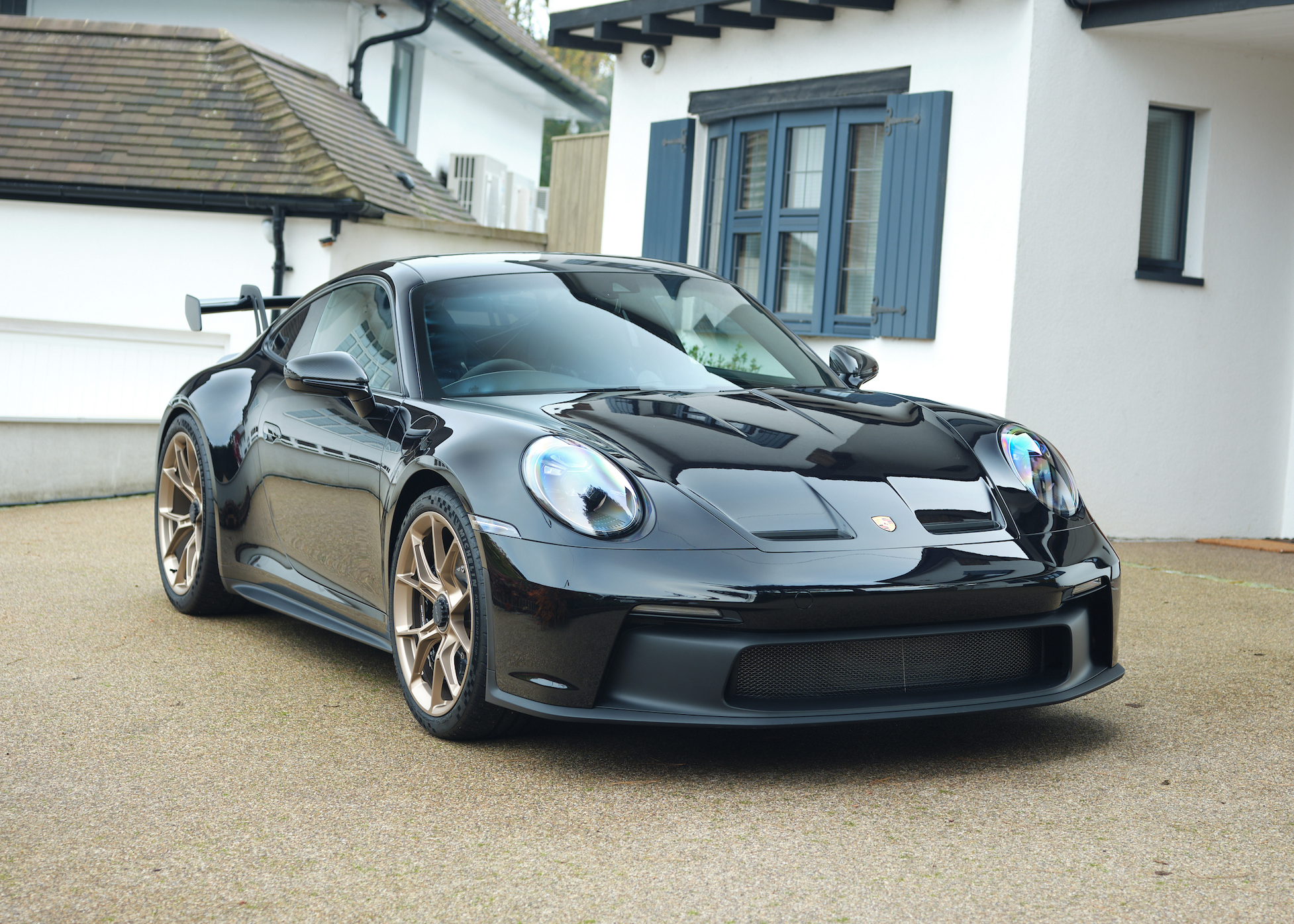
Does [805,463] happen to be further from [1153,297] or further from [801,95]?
[801,95]

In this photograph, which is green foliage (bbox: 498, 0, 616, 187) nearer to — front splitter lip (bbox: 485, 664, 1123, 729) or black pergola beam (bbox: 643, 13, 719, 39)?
black pergola beam (bbox: 643, 13, 719, 39)

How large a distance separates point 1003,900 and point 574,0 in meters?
10.3

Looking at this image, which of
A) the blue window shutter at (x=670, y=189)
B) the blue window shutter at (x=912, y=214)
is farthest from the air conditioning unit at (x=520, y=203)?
the blue window shutter at (x=912, y=214)

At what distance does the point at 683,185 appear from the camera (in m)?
11.3

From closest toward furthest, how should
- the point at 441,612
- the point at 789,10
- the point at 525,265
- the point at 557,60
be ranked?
the point at 441,612, the point at 525,265, the point at 789,10, the point at 557,60

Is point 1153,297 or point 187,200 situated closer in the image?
point 1153,297

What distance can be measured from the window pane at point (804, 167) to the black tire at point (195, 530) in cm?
572

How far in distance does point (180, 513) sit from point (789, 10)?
A: 19.8ft

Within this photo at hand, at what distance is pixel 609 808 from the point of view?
131 inches

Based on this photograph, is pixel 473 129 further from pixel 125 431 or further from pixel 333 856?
pixel 333 856

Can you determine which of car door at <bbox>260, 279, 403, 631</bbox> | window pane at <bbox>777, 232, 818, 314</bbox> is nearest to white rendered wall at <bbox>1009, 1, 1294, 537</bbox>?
window pane at <bbox>777, 232, 818, 314</bbox>

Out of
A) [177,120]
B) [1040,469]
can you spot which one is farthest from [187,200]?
[1040,469]

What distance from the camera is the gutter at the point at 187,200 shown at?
45.4ft

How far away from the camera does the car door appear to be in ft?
14.1
